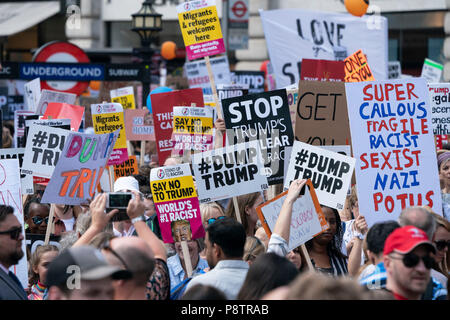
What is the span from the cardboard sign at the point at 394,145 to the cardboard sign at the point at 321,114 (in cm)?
80

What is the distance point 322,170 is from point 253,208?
2.64ft

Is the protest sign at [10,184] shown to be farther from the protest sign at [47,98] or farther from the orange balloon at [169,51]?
the orange balloon at [169,51]

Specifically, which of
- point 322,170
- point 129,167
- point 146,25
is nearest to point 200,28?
point 129,167

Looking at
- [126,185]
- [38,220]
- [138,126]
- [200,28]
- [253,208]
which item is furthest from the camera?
[138,126]

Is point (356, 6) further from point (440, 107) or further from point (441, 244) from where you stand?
point (441, 244)

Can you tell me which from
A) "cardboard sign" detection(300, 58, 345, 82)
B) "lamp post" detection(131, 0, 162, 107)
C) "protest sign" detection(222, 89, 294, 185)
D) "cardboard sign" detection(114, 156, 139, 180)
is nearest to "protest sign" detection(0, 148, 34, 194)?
"cardboard sign" detection(114, 156, 139, 180)

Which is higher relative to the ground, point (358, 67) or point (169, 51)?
point (169, 51)

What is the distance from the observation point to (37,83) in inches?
428

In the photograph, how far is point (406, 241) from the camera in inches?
156

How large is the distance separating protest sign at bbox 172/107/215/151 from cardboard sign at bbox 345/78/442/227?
2.77 m

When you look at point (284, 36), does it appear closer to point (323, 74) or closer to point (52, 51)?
point (323, 74)

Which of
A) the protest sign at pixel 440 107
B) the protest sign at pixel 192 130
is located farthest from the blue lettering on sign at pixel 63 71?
the protest sign at pixel 440 107

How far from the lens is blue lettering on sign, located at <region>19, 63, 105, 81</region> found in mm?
11539
